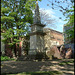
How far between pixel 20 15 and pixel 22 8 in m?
1.44

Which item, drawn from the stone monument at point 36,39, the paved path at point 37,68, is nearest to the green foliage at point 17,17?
the stone monument at point 36,39

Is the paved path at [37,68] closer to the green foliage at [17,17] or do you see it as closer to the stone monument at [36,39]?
the stone monument at [36,39]

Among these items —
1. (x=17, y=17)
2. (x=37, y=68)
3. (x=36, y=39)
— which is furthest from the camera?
(x=17, y=17)

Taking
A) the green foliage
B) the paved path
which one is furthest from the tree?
the paved path

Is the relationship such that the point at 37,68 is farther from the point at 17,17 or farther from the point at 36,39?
the point at 17,17

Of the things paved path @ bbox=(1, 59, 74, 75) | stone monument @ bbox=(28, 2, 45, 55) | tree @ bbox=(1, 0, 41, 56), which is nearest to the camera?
paved path @ bbox=(1, 59, 74, 75)

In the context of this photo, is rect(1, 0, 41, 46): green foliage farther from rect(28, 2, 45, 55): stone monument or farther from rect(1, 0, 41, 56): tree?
rect(28, 2, 45, 55): stone monument

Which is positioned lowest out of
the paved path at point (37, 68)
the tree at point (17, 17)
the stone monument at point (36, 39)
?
the paved path at point (37, 68)

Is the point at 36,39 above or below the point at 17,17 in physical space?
below

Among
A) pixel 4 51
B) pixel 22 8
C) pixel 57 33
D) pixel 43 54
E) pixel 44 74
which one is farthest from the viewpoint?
pixel 57 33

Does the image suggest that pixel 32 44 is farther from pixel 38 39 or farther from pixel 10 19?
pixel 10 19

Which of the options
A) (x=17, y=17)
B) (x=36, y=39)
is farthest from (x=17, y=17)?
(x=36, y=39)

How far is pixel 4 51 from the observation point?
89.1 ft

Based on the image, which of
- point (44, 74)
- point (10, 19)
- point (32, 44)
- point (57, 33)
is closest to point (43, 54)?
point (32, 44)
